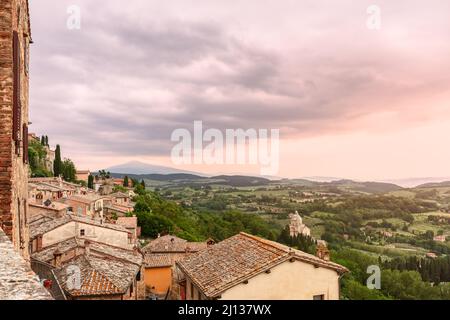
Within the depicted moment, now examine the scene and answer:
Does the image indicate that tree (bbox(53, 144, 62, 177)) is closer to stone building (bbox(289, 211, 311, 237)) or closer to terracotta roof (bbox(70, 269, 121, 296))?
stone building (bbox(289, 211, 311, 237))

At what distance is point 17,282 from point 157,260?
36.1 metres

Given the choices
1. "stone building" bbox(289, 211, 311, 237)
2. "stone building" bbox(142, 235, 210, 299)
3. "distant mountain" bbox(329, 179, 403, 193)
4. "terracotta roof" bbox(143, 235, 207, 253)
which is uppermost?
"distant mountain" bbox(329, 179, 403, 193)

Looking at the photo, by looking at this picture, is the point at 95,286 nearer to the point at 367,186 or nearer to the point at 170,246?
the point at 170,246

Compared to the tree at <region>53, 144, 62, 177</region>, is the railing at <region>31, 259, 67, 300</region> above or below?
below

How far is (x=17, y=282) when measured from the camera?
3404 millimetres

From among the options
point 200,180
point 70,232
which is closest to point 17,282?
point 70,232

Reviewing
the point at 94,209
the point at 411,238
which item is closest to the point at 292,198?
the point at 411,238

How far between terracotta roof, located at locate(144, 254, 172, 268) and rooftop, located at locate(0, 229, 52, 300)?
33.0 m

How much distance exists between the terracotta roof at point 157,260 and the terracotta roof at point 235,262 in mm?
17910

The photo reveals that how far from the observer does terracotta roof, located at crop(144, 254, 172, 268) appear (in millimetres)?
36691

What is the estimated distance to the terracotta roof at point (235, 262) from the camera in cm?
1459

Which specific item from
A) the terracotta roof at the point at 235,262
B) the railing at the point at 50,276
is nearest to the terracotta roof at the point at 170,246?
the railing at the point at 50,276

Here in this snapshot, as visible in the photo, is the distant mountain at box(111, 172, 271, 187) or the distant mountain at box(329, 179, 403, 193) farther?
the distant mountain at box(111, 172, 271, 187)

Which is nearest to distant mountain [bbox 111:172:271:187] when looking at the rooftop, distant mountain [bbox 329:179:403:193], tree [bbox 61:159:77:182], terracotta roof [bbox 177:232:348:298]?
distant mountain [bbox 329:179:403:193]
